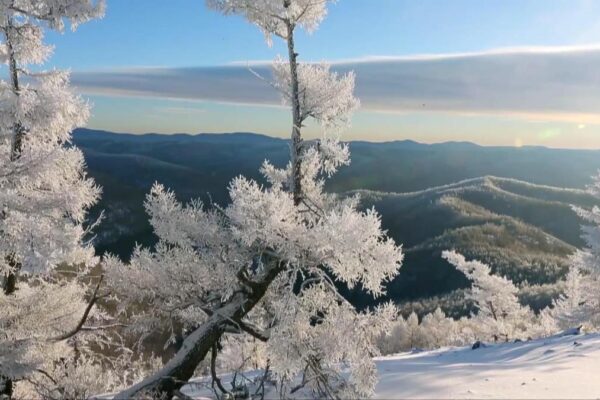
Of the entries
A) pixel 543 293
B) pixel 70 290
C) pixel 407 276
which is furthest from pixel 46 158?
pixel 407 276

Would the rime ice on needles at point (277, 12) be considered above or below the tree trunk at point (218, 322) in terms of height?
above

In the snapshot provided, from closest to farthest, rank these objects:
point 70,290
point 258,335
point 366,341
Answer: point 366,341 < point 258,335 < point 70,290

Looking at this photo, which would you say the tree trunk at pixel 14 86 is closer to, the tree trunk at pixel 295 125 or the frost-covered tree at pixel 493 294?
the tree trunk at pixel 295 125

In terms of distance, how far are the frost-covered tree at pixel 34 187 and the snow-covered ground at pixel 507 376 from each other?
126 inches

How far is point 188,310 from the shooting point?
973cm

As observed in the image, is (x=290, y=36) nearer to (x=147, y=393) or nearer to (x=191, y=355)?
(x=191, y=355)

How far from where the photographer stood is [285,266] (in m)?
8.48

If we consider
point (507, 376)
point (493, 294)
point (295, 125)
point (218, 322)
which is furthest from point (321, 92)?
point (493, 294)

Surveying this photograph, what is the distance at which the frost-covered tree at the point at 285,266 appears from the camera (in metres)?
7.13

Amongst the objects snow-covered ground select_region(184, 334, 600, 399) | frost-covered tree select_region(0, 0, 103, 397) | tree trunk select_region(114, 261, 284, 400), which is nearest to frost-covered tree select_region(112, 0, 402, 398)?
tree trunk select_region(114, 261, 284, 400)

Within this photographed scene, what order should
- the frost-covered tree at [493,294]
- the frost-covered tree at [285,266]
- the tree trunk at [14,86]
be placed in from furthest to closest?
the frost-covered tree at [493,294]
the tree trunk at [14,86]
the frost-covered tree at [285,266]

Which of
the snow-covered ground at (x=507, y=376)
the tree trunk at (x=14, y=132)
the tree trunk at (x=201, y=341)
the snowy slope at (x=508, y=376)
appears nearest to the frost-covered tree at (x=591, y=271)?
the snowy slope at (x=508, y=376)

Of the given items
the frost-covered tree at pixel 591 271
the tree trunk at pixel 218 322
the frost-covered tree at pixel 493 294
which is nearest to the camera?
the tree trunk at pixel 218 322

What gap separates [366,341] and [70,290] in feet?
22.0
